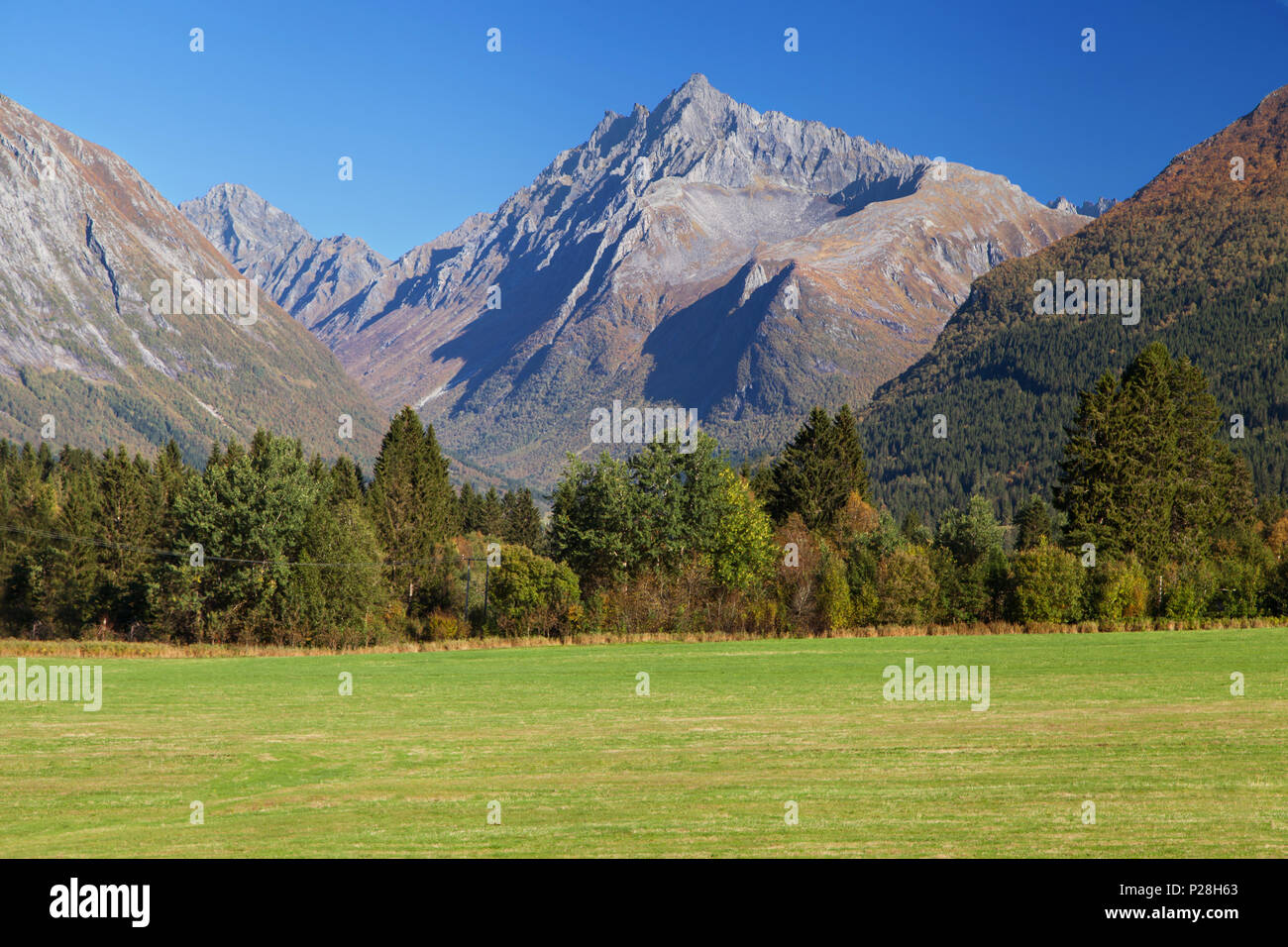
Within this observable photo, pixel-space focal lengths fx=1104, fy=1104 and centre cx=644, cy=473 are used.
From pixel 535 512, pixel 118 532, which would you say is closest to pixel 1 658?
pixel 118 532

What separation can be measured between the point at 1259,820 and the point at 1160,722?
12635 millimetres

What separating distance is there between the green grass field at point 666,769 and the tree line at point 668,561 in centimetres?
3814

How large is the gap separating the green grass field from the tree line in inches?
1502

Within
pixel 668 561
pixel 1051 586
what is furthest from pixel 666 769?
pixel 668 561

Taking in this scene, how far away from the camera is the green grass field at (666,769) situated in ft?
51.6

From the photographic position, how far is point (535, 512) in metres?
169

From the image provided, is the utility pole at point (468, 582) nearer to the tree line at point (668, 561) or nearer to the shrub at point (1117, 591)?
the tree line at point (668, 561)

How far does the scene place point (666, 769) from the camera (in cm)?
2264

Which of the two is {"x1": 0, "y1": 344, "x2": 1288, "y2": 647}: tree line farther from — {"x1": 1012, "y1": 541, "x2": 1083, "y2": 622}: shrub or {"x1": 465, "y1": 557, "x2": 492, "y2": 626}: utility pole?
{"x1": 465, "y1": 557, "x2": 492, "y2": 626}: utility pole

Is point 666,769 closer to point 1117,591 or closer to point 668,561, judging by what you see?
point 1117,591

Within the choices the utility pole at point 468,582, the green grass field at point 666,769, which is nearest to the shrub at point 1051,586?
the green grass field at point 666,769

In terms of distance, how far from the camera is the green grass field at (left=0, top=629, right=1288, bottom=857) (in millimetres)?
15742

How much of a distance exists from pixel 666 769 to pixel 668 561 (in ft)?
218
